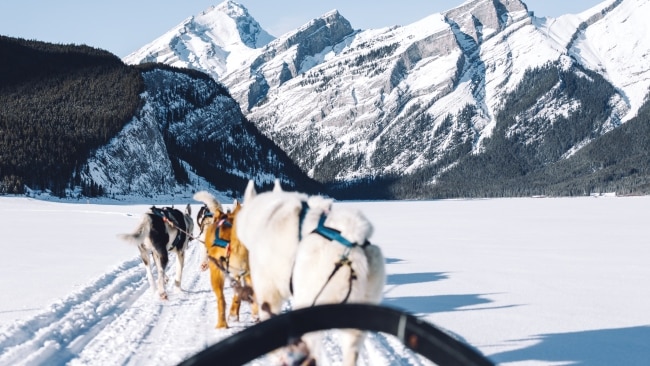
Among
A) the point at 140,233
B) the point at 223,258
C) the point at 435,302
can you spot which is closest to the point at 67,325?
the point at 223,258

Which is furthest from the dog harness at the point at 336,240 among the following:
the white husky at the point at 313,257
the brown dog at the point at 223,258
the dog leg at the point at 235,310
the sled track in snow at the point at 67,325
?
the dog leg at the point at 235,310

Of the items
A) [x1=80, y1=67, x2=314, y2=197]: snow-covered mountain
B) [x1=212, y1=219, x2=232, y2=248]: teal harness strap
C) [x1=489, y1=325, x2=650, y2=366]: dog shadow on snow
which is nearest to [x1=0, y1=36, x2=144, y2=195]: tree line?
[x1=80, y1=67, x2=314, y2=197]: snow-covered mountain

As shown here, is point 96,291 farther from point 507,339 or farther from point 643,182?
point 643,182

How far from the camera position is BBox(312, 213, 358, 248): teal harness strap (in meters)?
4.03

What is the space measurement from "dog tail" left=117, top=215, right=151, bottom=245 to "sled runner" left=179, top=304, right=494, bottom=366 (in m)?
8.71

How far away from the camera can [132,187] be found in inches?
3888

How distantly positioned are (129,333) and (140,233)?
2834 mm

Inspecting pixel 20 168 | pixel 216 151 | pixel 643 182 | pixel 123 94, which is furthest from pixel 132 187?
pixel 643 182

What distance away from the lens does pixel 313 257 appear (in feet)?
13.4

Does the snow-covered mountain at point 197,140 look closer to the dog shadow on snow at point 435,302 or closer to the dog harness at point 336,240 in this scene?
the dog shadow on snow at point 435,302

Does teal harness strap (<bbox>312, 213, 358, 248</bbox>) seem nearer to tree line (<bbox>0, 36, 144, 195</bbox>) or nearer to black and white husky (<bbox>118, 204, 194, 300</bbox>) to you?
black and white husky (<bbox>118, 204, 194, 300</bbox>)

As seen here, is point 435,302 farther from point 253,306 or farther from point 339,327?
point 339,327

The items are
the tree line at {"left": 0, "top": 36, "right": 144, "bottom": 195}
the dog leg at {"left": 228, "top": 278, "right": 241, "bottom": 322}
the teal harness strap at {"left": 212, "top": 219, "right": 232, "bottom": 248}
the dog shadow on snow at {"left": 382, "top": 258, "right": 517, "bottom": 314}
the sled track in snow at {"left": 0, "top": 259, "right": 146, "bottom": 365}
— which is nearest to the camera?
the sled track in snow at {"left": 0, "top": 259, "right": 146, "bottom": 365}

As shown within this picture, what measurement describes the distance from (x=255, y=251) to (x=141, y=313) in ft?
15.6
